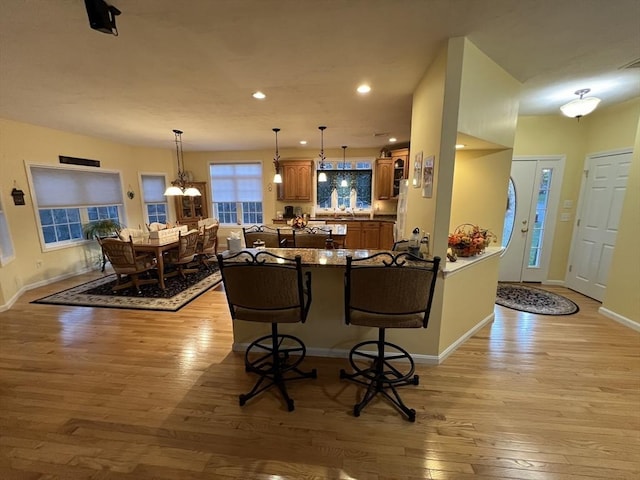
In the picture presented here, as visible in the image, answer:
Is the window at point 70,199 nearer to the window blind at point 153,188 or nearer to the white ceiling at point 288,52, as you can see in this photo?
the window blind at point 153,188

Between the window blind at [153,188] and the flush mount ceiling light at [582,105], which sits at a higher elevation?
the flush mount ceiling light at [582,105]

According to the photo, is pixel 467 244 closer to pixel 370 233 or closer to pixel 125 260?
pixel 370 233

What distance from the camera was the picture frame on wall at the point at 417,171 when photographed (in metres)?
2.59

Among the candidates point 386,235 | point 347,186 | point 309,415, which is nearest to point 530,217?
point 386,235

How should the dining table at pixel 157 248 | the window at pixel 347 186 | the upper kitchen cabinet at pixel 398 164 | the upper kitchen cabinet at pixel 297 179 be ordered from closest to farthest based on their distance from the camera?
1. the dining table at pixel 157 248
2. the upper kitchen cabinet at pixel 398 164
3. the upper kitchen cabinet at pixel 297 179
4. the window at pixel 347 186

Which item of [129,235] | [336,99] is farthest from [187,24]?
[129,235]

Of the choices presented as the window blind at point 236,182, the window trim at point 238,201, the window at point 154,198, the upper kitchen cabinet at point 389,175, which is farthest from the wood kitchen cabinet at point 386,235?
the window at point 154,198

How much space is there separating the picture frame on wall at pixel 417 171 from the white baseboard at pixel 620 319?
298 centimetres

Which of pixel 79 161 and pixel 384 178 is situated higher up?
pixel 79 161

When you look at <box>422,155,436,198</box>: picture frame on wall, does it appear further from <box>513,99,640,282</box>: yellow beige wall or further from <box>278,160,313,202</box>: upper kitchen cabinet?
<box>278,160,313,202</box>: upper kitchen cabinet

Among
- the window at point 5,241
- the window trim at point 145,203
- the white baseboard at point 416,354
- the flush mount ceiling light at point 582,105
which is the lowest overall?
the white baseboard at point 416,354

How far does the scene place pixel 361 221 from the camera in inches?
252

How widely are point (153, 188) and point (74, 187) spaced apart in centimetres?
164

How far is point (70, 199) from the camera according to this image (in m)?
5.03
